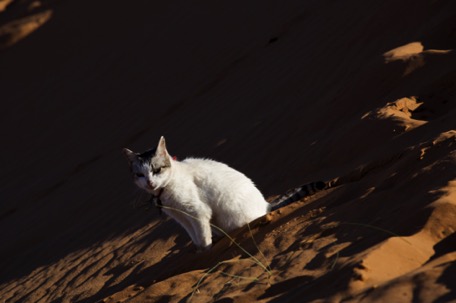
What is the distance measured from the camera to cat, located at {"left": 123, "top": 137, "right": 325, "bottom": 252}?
574 centimetres

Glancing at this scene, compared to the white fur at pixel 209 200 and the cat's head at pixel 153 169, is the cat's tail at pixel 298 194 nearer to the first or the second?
the white fur at pixel 209 200

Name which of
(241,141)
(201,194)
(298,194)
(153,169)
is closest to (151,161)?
(153,169)

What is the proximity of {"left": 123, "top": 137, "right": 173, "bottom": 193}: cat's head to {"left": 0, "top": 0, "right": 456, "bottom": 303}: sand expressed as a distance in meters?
0.62

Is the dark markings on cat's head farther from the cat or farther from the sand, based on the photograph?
the sand

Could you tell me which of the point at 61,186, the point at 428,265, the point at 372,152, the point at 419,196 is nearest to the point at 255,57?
the point at 61,186

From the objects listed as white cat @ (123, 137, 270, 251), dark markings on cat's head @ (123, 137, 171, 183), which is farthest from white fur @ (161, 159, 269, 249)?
dark markings on cat's head @ (123, 137, 171, 183)

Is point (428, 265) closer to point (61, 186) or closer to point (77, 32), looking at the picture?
point (61, 186)

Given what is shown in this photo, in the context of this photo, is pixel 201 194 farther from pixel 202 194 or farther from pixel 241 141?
pixel 241 141

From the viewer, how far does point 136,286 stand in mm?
5625

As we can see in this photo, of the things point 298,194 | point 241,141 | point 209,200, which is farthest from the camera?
point 241,141

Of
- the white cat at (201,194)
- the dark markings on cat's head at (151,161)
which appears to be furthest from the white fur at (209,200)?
the dark markings on cat's head at (151,161)

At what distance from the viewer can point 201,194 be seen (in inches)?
228

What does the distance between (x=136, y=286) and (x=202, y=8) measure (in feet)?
37.9

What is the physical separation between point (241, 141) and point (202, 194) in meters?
3.54
